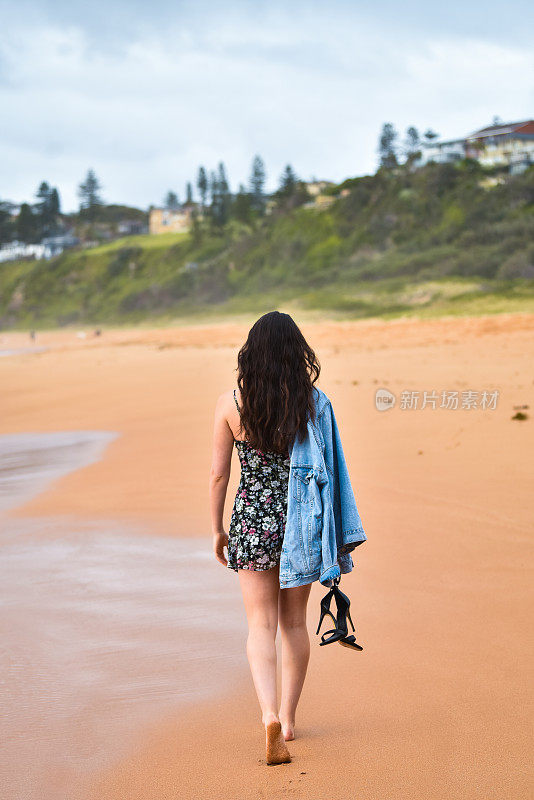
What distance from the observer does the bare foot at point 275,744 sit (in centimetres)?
266

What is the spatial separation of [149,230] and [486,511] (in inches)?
4223

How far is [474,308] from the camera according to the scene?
23922 mm

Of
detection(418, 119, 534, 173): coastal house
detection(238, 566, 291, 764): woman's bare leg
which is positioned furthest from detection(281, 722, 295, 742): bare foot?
detection(418, 119, 534, 173): coastal house

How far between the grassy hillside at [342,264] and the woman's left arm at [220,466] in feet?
67.6

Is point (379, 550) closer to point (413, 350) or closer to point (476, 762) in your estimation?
point (476, 762)

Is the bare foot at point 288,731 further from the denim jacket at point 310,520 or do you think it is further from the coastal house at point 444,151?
the coastal house at point 444,151

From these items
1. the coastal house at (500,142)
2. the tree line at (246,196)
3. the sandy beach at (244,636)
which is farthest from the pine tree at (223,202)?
the sandy beach at (244,636)

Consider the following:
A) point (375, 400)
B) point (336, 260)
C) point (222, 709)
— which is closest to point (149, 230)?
point (336, 260)

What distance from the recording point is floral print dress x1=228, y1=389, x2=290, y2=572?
2.81 m

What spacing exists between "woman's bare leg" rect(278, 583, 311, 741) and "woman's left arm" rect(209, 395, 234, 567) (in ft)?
1.01

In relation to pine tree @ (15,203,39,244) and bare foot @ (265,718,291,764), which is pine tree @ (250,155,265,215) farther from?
bare foot @ (265,718,291,764)

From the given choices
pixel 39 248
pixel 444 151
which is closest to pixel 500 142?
pixel 444 151

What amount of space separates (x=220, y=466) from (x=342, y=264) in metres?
45.2

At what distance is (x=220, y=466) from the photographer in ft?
9.78
